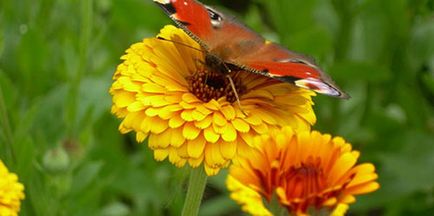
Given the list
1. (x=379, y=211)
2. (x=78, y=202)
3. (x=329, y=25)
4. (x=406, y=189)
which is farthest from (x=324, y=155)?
(x=379, y=211)

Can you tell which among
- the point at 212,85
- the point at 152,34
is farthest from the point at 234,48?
the point at 152,34

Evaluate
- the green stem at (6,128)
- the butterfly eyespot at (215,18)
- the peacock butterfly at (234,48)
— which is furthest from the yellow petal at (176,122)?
the green stem at (6,128)

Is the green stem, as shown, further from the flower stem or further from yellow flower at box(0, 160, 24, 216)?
the flower stem

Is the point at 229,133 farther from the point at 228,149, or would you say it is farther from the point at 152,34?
the point at 152,34

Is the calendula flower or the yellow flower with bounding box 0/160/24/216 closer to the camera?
the calendula flower

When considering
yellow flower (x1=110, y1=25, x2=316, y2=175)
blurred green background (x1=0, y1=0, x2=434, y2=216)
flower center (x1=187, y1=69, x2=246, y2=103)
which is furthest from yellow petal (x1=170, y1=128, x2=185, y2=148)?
blurred green background (x1=0, y1=0, x2=434, y2=216)

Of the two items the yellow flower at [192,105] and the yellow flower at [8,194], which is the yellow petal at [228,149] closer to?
the yellow flower at [192,105]

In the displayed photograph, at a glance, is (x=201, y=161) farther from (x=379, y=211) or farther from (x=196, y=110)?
(x=379, y=211)
